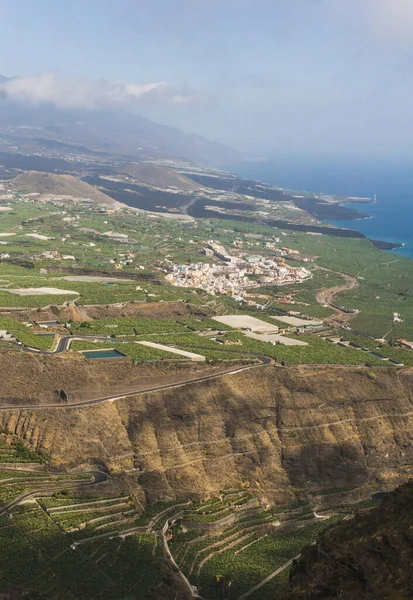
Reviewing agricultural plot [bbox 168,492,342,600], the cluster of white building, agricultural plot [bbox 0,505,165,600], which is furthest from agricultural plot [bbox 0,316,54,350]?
the cluster of white building

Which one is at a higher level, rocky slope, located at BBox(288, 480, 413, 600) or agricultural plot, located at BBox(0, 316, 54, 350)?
rocky slope, located at BBox(288, 480, 413, 600)

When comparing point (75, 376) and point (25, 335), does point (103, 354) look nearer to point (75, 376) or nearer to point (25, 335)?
point (75, 376)

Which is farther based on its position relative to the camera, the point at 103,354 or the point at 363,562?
the point at 103,354

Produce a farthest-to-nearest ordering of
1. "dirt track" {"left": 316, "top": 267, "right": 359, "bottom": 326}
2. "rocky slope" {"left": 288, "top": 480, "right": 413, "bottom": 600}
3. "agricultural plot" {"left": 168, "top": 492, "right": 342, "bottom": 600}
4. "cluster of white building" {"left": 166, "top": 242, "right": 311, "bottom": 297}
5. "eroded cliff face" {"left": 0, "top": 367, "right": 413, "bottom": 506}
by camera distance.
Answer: "cluster of white building" {"left": 166, "top": 242, "right": 311, "bottom": 297}, "dirt track" {"left": 316, "top": 267, "right": 359, "bottom": 326}, "eroded cliff face" {"left": 0, "top": 367, "right": 413, "bottom": 506}, "agricultural plot" {"left": 168, "top": 492, "right": 342, "bottom": 600}, "rocky slope" {"left": 288, "top": 480, "right": 413, "bottom": 600}

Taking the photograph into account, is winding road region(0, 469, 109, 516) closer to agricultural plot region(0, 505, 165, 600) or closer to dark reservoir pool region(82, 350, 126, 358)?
agricultural plot region(0, 505, 165, 600)

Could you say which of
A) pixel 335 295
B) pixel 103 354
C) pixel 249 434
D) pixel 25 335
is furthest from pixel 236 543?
pixel 335 295

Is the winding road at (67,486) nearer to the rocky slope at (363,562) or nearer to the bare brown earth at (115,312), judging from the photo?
the rocky slope at (363,562)

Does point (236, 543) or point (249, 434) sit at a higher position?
point (249, 434)

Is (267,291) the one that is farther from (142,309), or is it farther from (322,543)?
(322,543)
